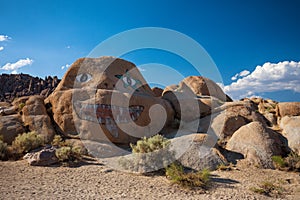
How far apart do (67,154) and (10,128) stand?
14.9 feet

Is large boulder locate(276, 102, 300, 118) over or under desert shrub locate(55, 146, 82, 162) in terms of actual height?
over

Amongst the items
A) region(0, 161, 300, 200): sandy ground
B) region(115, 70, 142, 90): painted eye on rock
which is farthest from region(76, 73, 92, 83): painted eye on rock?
region(0, 161, 300, 200): sandy ground

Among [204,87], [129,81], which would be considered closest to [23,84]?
[204,87]

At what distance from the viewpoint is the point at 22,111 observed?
13367mm

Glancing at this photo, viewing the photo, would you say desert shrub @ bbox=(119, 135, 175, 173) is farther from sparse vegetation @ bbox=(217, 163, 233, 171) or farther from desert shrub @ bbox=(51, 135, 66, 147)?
desert shrub @ bbox=(51, 135, 66, 147)

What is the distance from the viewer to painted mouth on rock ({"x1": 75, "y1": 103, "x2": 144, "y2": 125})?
42.2ft

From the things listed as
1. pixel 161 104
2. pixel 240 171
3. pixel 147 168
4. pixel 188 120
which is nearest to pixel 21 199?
pixel 147 168

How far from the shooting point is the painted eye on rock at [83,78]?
594 inches

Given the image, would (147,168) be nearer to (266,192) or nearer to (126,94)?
(266,192)

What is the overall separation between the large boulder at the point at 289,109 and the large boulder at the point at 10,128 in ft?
58.8

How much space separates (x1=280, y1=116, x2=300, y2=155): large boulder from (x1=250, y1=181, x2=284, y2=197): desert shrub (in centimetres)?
578

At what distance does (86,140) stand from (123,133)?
2.19m

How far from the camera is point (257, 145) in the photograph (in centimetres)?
1186

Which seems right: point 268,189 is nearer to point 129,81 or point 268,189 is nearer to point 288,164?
point 288,164
